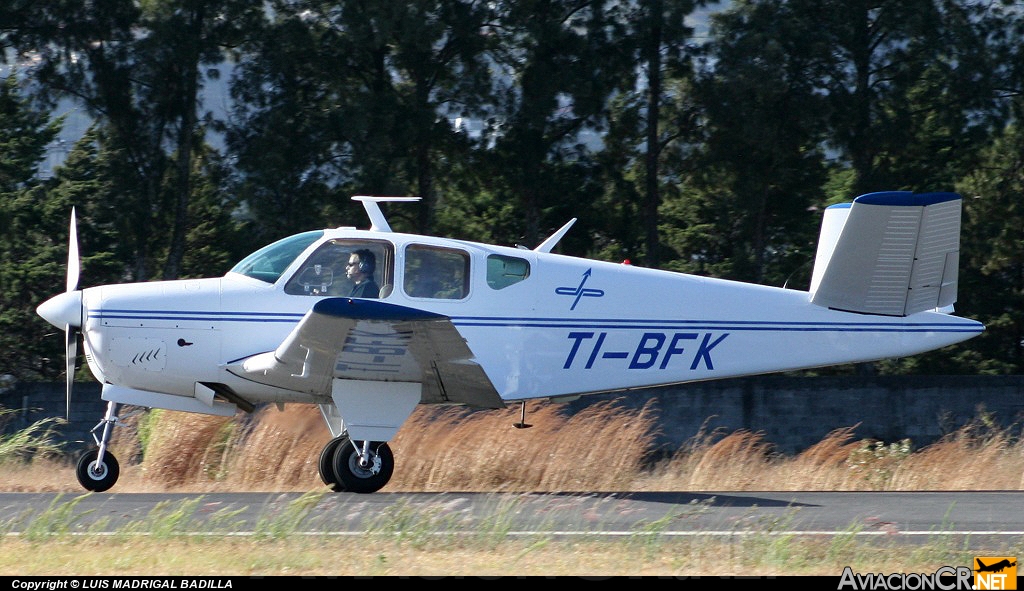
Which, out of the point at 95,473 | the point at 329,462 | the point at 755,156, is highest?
the point at 755,156

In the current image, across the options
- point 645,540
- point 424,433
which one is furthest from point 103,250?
point 645,540

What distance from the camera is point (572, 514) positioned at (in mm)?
7613

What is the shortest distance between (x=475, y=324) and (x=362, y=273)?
1006 mm

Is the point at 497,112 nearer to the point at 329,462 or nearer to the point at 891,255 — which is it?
the point at 329,462

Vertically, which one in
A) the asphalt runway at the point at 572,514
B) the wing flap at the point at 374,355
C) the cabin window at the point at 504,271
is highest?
the cabin window at the point at 504,271

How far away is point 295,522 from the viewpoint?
6484 millimetres

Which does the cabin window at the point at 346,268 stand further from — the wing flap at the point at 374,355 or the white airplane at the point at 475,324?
the wing flap at the point at 374,355

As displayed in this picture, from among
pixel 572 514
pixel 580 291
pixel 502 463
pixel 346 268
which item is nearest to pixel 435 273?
pixel 346 268

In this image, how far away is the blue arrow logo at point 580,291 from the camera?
9.18m

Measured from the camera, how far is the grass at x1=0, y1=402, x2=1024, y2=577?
5.79 metres

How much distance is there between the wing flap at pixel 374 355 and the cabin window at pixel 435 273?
25.0 inches

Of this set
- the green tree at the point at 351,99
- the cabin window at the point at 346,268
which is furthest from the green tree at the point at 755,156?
the cabin window at the point at 346,268

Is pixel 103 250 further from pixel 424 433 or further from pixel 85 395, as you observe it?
pixel 424 433

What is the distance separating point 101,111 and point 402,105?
17.0 ft
